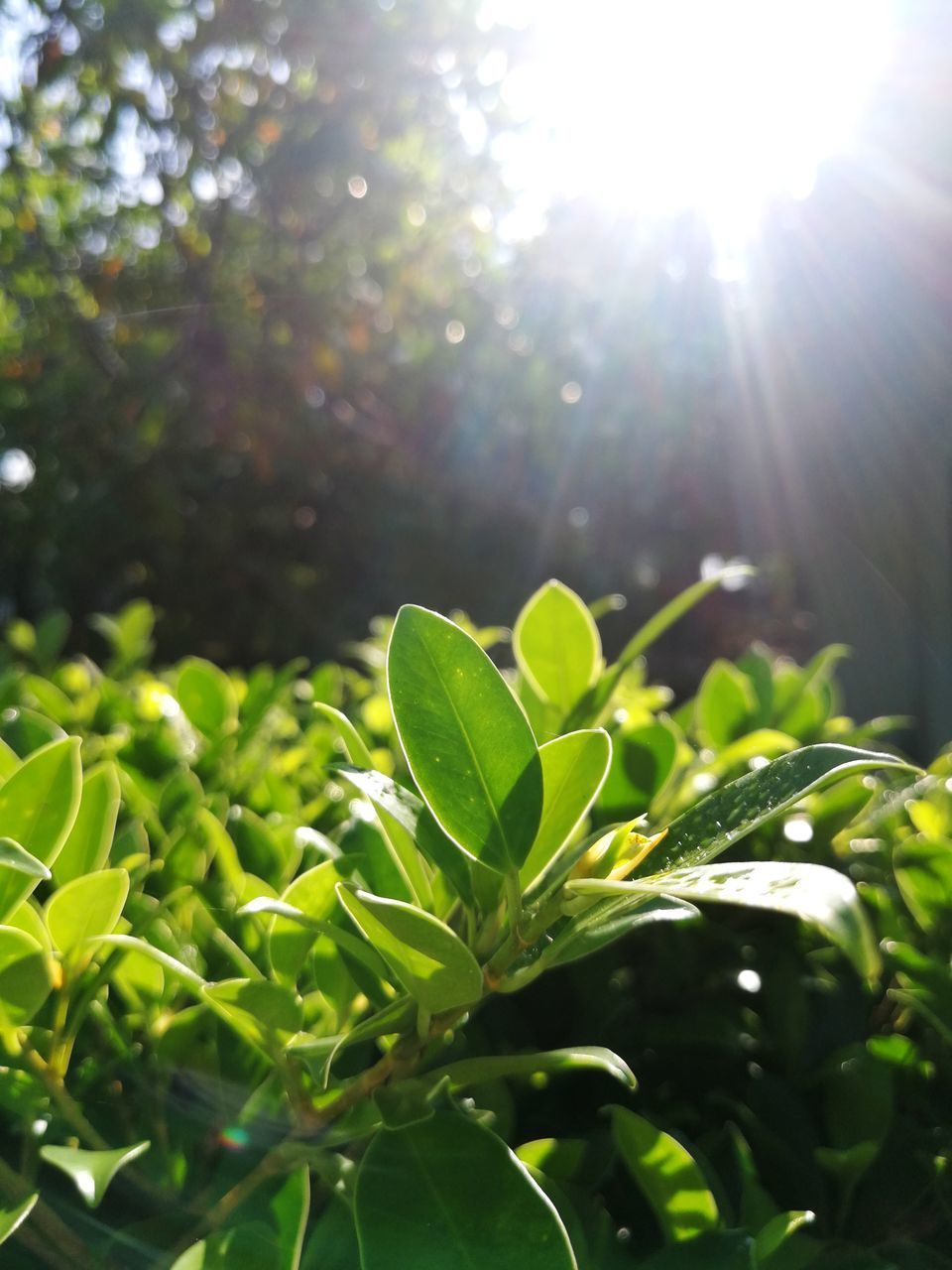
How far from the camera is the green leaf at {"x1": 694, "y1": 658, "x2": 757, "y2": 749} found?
1.26 m

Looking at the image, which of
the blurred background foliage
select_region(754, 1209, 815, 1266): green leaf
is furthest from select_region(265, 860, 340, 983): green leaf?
the blurred background foliage

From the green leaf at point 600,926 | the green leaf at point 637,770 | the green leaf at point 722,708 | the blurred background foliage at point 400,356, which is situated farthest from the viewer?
the blurred background foliage at point 400,356

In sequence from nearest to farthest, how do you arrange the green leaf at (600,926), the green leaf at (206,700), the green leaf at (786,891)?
1. the green leaf at (786,891)
2. the green leaf at (600,926)
3. the green leaf at (206,700)

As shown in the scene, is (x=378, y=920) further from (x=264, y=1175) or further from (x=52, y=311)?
(x=52, y=311)

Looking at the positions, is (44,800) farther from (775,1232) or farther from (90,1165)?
(775,1232)

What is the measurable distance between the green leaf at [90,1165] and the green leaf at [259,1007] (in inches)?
3.6

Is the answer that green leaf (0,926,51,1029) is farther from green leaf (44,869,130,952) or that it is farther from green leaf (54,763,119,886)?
green leaf (54,763,119,886)

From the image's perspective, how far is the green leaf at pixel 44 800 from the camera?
66 cm

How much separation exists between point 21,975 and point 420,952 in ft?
0.91

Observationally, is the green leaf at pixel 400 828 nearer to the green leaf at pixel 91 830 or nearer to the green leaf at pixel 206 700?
the green leaf at pixel 91 830

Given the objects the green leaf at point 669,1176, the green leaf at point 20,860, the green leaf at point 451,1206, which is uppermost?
the green leaf at point 20,860

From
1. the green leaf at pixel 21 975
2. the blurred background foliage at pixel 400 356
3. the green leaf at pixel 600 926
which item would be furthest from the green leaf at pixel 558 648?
the blurred background foliage at pixel 400 356

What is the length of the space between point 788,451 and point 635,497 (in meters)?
1.07

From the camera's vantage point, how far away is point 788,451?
5.60 meters
